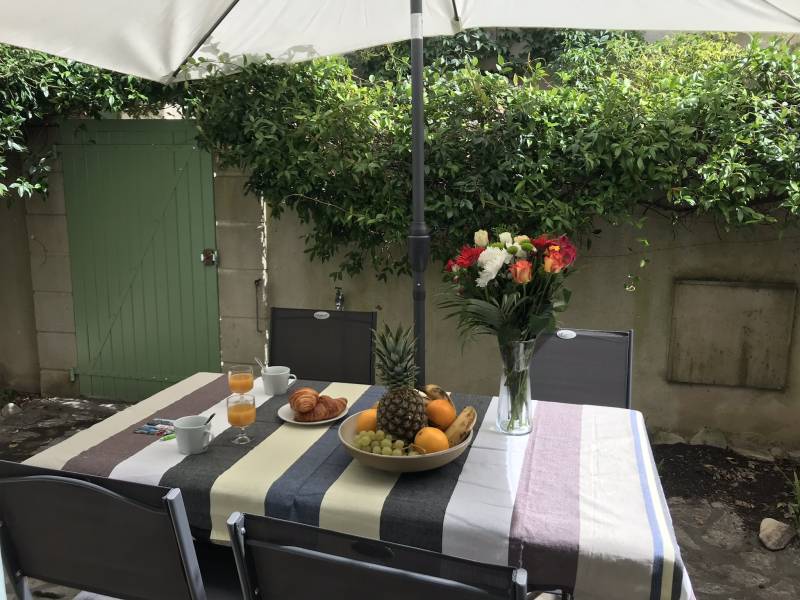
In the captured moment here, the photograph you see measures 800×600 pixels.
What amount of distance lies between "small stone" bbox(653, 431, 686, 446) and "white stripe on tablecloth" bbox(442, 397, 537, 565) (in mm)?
2098

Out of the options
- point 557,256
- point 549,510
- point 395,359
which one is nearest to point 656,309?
point 557,256

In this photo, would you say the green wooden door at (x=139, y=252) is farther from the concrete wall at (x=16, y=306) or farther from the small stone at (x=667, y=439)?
the small stone at (x=667, y=439)

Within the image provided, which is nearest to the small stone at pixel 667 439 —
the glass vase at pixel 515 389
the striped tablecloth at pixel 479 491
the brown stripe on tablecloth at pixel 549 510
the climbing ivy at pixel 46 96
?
the striped tablecloth at pixel 479 491

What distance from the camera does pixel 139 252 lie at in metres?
4.20

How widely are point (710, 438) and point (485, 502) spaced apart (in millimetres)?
2572

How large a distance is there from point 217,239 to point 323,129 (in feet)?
3.56

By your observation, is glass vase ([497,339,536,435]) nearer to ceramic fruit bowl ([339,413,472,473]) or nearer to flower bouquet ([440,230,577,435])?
flower bouquet ([440,230,577,435])

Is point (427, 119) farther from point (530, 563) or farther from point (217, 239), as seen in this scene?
point (530, 563)

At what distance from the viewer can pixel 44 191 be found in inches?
163

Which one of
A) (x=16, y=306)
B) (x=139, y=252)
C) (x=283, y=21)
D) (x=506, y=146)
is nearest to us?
(x=283, y=21)

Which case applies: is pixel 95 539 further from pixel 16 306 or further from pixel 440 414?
pixel 16 306

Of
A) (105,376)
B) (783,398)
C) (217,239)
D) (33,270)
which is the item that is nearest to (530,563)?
(783,398)

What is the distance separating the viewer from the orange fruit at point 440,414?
1.75m

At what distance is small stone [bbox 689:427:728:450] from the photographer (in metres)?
3.53
